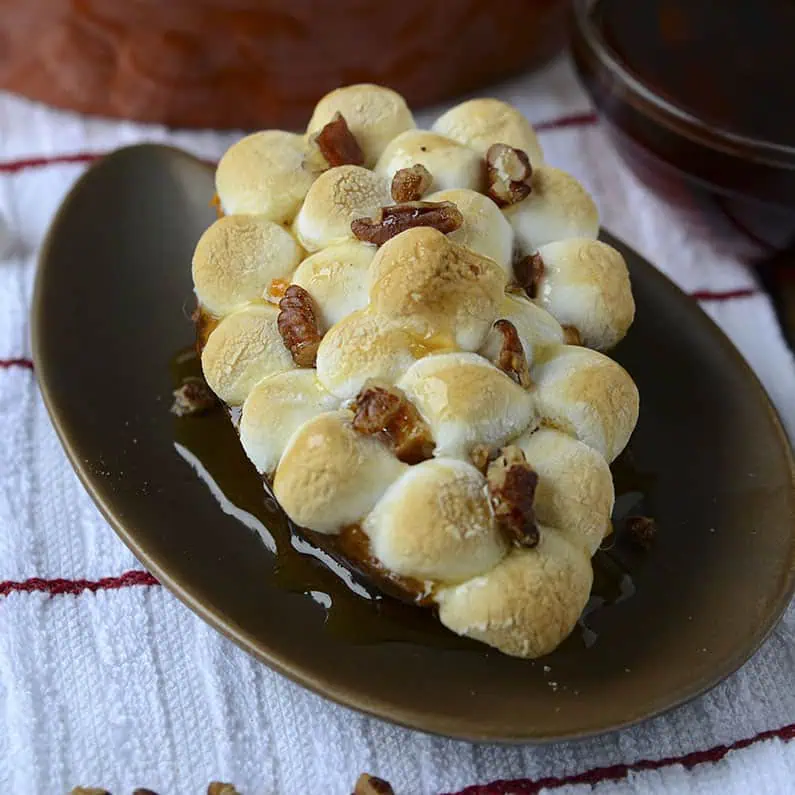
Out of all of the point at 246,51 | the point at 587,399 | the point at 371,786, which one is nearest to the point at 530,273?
the point at 587,399

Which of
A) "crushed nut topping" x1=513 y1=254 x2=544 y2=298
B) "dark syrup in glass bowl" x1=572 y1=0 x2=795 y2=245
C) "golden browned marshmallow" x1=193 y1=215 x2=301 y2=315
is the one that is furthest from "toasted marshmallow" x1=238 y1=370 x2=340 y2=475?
"dark syrup in glass bowl" x1=572 y1=0 x2=795 y2=245

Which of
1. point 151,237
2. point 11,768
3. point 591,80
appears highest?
point 591,80

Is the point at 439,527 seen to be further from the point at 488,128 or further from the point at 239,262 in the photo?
the point at 488,128

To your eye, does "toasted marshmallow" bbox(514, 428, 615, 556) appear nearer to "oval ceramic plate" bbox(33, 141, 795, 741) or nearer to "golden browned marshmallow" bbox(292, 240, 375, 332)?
"oval ceramic plate" bbox(33, 141, 795, 741)

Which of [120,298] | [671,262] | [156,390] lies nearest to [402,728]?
[156,390]

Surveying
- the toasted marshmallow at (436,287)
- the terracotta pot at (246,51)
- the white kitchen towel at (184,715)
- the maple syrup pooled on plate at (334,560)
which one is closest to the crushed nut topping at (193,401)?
the maple syrup pooled on plate at (334,560)

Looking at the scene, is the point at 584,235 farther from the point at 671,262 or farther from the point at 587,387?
the point at 671,262

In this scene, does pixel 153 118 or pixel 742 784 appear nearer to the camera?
pixel 742 784
